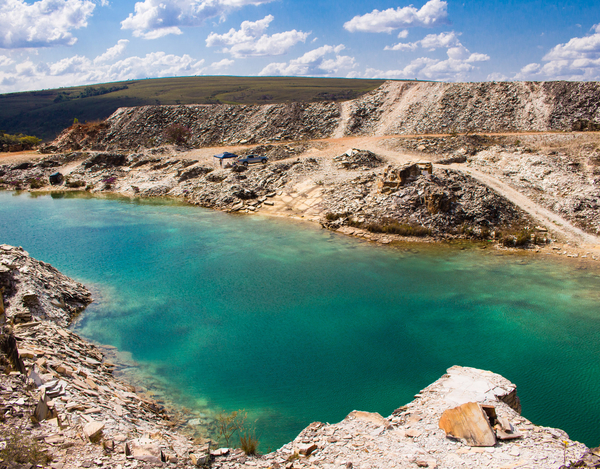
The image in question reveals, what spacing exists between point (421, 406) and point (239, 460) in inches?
211

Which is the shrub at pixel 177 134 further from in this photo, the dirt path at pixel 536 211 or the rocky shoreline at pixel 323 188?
the dirt path at pixel 536 211

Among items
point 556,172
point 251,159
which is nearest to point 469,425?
point 556,172

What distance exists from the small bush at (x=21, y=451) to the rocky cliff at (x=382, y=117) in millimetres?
49127

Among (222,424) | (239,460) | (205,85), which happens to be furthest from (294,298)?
(205,85)

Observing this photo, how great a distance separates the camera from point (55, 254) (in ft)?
87.8

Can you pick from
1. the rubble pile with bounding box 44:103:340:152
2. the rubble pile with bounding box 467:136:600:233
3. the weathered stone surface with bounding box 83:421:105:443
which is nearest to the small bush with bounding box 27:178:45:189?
the rubble pile with bounding box 44:103:340:152

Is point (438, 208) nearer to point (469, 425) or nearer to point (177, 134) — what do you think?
point (469, 425)

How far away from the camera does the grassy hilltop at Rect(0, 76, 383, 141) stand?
4690 inches

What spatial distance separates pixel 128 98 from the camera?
470 ft

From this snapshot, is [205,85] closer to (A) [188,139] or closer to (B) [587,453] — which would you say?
(A) [188,139]

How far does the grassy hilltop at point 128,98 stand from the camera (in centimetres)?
11912

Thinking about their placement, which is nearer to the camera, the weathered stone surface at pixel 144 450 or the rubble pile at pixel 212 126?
the weathered stone surface at pixel 144 450

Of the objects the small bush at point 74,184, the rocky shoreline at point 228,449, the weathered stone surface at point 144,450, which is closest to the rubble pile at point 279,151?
the small bush at point 74,184

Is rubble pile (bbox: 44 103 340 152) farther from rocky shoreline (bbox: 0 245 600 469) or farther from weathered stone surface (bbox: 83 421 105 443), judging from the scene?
weathered stone surface (bbox: 83 421 105 443)
